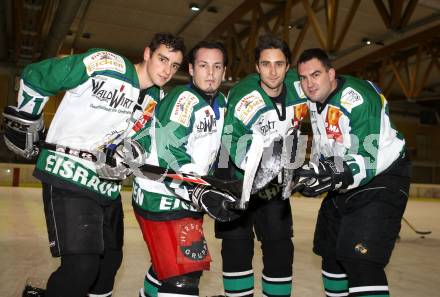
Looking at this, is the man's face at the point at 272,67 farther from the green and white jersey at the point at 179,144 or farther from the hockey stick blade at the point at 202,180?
the hockey stick blade at the point at 202,180

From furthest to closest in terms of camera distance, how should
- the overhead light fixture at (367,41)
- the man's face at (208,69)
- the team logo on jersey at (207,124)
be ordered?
the overhead light fixture at (367,41), the man's face at (208,69), the team logo on jersey at (207,124)

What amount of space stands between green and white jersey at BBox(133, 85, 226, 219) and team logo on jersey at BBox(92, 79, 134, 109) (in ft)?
0.56

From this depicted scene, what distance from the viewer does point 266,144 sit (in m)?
2.31

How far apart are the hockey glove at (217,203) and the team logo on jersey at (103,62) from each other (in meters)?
0.67

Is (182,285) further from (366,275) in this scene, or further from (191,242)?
(366,275)

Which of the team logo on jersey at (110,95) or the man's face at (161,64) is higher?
the man's face at (161,64)

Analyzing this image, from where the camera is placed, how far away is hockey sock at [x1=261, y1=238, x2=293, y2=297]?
2.43 m

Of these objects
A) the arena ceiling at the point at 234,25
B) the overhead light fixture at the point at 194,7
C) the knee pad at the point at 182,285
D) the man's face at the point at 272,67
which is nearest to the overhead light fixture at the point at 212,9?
the arena ceiling at the point at 234,25

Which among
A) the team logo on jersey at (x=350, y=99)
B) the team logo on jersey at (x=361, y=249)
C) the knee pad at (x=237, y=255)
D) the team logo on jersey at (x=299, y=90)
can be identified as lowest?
the knee pad at (x=237, y=255)

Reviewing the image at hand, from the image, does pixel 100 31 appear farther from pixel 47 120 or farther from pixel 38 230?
pixel 38 230

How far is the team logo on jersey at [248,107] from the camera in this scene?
92.4 inches

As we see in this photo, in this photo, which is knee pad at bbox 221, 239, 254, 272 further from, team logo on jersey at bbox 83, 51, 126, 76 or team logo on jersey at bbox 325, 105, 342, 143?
team logo on jersey at bbox 83, 51, 126, 76

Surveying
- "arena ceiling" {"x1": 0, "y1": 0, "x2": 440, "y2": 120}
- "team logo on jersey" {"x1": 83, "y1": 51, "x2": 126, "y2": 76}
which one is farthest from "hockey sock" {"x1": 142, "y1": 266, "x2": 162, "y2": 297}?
"arena ceiling" {"x1": 0, "y1": 0, "x2": 440, "y2": 120}

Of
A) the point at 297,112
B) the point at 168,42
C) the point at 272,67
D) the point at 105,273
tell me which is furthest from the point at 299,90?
the point at 105,273
